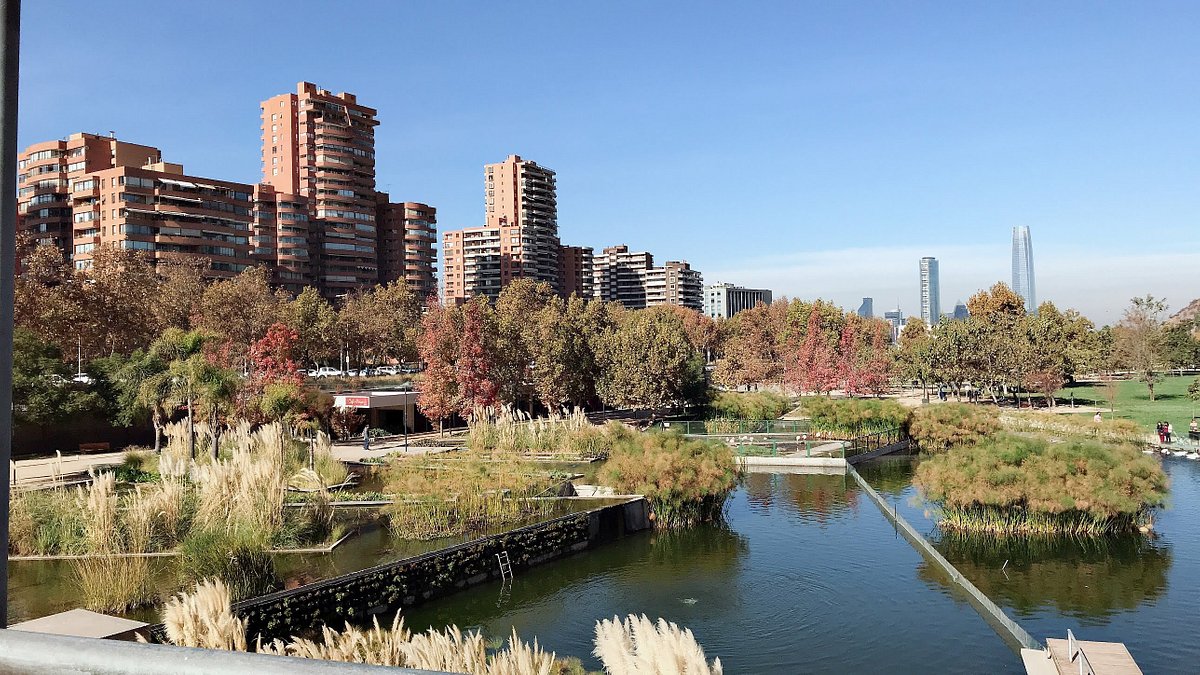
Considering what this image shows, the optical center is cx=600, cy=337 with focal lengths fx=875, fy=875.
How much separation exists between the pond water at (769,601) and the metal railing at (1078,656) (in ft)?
2.91

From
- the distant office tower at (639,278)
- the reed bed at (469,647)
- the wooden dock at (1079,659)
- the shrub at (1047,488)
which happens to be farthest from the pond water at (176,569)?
the distant office tower at (639,278)

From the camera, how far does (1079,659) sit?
392 inches

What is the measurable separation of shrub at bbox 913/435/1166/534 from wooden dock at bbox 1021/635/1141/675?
23.5 ft

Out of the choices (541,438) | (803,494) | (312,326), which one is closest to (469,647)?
(803,494)

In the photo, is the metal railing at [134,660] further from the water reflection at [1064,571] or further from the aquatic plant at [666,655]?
the water reflection at [1064,571]

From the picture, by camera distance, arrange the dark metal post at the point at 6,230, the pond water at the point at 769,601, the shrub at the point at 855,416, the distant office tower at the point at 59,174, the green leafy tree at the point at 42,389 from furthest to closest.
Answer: the distant office tower at the point at 59,174 → the shrub at the point at 855,416 → the green leafy tree at the point at 42,389 → the pond water at the point at 769,601 → the dark metal post at the point at 6,230

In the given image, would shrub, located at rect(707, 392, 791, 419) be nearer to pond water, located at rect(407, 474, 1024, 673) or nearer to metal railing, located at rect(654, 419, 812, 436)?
metal railing, located at rect(654, 419, 812, 436)

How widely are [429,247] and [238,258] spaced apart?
28546 mm

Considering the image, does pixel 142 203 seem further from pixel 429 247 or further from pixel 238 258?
pixel 429 247

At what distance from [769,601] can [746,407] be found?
26267 millimetres

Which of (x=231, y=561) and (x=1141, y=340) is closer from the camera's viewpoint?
(x=231, y=561)

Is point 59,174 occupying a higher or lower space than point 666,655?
higher

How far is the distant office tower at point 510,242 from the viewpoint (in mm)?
127750

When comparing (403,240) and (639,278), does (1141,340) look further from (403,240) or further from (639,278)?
(639,278)
